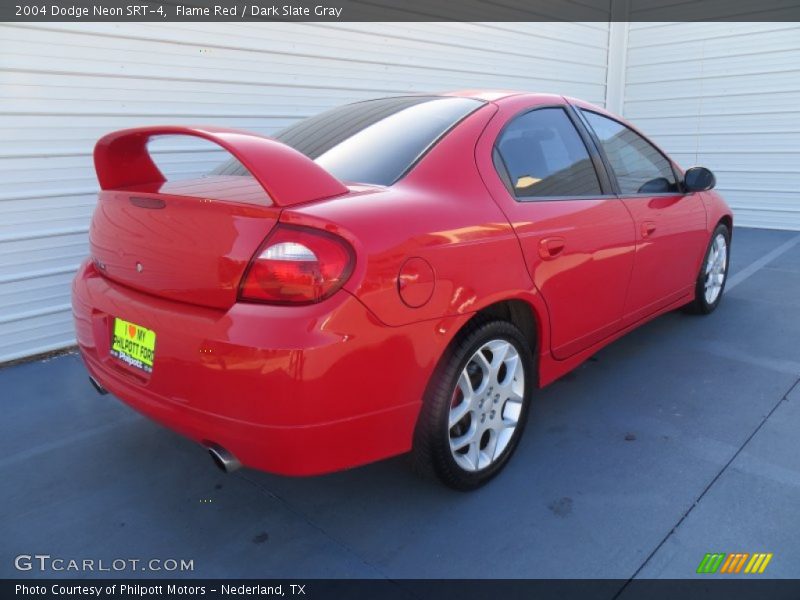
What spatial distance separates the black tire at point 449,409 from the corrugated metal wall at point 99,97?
2.96m

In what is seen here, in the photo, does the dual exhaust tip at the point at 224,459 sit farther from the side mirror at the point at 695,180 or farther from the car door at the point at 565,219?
the side mirror at the point at 695,180

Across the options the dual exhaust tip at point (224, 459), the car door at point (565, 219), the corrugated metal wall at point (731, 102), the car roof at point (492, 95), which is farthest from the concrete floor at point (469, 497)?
the corrugated metal wall at point (731, 102)

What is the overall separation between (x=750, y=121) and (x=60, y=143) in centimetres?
822

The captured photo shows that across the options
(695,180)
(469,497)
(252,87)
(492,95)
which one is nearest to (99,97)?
(252,87)

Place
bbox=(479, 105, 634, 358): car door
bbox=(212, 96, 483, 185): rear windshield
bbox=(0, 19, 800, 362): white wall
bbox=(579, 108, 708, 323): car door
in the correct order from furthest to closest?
bbox=(0, 19, 800, 362): white wall, bbox=(579, 108, 708, 323): car door, bbox=(479, 105, 634, 358): car door, bbox=(212, 96, 483, 185): rear windshield

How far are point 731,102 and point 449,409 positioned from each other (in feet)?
26.7

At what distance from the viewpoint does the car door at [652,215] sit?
3.13 metres

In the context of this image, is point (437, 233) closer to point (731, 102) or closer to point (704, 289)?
point (704, 289)

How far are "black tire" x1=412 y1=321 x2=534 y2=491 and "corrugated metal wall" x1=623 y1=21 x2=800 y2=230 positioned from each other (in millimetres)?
7368

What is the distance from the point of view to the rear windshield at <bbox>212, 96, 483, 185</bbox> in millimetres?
2270

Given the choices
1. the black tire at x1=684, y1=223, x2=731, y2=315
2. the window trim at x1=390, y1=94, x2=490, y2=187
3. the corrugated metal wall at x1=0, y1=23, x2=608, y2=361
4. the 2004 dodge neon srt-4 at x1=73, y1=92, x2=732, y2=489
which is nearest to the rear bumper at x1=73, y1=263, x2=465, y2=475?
the 2004 dodge neon srt-4 at x1=73, y1=92, x2=732, y2=489

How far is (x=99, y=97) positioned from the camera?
3898 mm

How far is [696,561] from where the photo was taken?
1982mm

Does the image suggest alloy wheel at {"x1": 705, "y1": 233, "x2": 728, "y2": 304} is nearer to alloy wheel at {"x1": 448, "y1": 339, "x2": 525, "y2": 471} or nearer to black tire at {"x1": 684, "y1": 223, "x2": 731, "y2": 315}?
black tire at {"x1": 684, "y1": 223, "x2": 731, "y2": 315}
